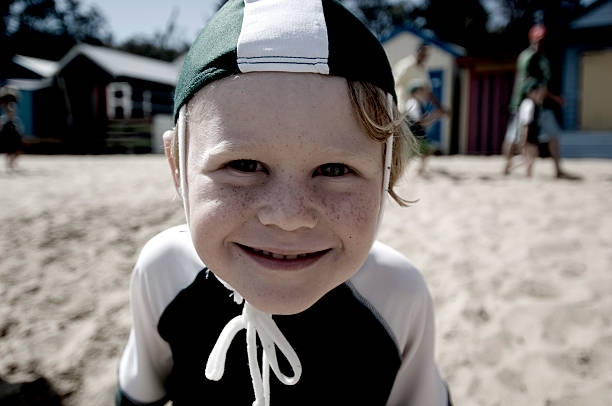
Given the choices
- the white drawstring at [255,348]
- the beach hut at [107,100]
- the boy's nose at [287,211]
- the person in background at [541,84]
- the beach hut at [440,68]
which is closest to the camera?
the boy's nose at [287,211]

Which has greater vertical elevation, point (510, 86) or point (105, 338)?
point (510, 86)

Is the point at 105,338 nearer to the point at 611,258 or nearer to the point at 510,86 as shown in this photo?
the point at 611,258

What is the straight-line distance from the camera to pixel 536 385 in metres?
1.95

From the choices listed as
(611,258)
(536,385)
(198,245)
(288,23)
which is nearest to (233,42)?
(288,23)

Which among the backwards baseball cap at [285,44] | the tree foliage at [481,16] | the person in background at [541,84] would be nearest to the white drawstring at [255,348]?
the backwards baseball cap at [285,44]

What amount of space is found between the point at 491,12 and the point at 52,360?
3657 cm

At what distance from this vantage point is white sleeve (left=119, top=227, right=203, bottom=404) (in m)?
1.31

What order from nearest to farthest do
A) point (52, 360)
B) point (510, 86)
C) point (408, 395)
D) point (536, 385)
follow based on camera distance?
point (408, 395) → point (536, 385) → point (52, 360) → point (510, 86)

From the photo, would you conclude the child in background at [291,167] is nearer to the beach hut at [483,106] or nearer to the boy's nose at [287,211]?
the boy's nose at [287,211]

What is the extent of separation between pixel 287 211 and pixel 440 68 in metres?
14.0

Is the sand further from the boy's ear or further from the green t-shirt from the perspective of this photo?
the green t-shirt

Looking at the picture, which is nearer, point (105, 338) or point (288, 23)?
point (288, 23)

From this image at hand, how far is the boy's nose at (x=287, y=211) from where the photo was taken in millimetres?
897

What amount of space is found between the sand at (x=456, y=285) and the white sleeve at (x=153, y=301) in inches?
6.2
